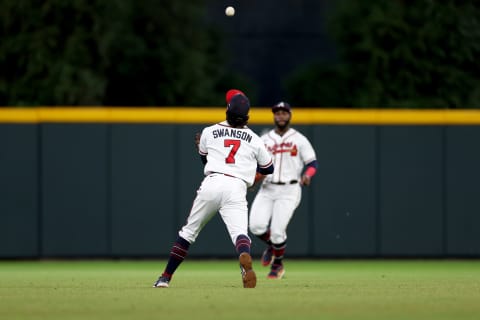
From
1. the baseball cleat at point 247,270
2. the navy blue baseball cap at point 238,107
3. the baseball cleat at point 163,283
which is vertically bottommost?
the baseball cleat at point 163,283

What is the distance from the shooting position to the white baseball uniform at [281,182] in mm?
14336

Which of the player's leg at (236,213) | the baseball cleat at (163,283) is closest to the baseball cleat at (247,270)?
the player's leg at (236,213)

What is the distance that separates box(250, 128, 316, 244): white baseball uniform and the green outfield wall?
3883 mm

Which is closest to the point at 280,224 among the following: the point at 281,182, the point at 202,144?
the point at 281,182

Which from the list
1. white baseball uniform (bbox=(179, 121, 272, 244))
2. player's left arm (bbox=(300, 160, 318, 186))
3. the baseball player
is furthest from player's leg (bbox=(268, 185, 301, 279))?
white baseball uniform (bbox=(179, 121, 272, 244))

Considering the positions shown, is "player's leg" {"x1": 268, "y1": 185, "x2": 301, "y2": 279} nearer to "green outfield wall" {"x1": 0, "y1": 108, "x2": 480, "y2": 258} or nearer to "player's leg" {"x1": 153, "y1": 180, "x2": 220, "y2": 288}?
"player's leg" {"x1": 153, "y1": 180, "x2": 220, "y2": 288}

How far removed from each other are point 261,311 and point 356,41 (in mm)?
16118

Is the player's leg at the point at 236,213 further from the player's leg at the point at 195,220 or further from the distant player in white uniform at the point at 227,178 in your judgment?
the player's leg at the point at 195,220

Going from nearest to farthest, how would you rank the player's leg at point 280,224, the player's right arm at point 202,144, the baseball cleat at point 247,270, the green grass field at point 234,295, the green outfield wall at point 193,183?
the green grass field at point 234,295, the baseball cleat at point 247,270, the player's right arm at point 202,144, the player's leg at point 280,224, the green outfield wall at point 193,183

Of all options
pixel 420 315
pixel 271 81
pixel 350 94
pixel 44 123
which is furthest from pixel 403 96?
pixel 420 315

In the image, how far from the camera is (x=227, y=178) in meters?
11.0

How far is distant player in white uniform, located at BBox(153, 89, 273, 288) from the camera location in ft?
35.9

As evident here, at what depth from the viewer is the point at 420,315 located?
8336mm

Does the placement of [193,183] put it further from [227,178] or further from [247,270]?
[247,270]
